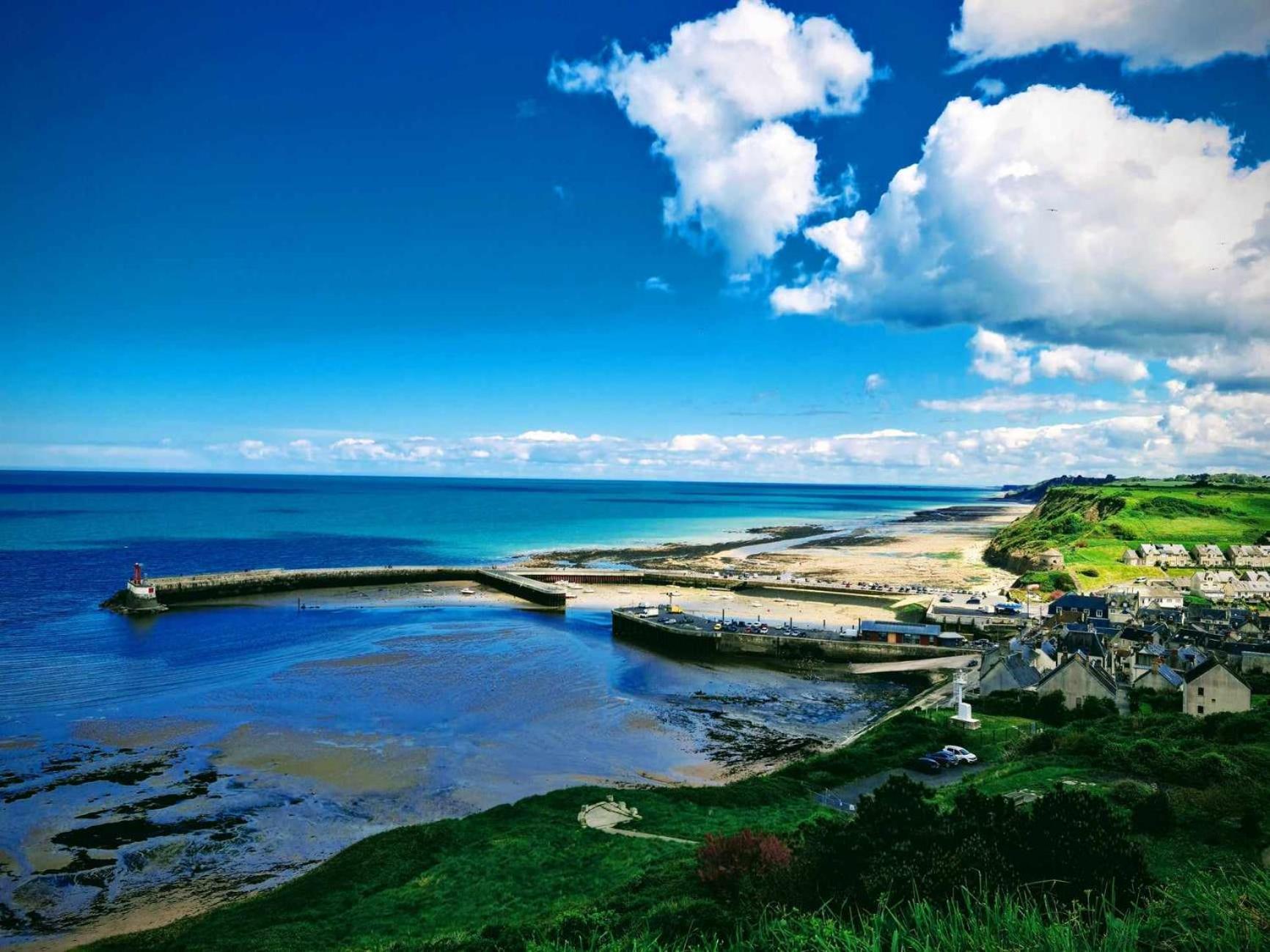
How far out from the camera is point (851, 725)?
4475 cm

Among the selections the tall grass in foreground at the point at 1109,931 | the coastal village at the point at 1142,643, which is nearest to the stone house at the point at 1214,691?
the coastal village at the point at 1142,643

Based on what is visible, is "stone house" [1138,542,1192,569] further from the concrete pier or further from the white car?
the white car

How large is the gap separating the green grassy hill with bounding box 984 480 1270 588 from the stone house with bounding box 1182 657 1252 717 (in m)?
57.2

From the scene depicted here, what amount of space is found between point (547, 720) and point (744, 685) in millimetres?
16789

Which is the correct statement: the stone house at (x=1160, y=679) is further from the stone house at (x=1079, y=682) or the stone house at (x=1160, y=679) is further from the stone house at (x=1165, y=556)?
the stone house at (x=1165, y=556)

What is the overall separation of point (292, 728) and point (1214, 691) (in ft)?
161

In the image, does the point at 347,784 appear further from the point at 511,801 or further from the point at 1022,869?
the point at 1022,869

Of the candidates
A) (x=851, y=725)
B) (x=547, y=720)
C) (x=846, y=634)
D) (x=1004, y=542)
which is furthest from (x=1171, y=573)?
(x=547, y=720)

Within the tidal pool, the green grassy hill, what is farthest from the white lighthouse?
the green grassy hill

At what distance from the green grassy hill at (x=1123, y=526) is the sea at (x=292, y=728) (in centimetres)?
6756

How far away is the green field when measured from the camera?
12219 millimetres

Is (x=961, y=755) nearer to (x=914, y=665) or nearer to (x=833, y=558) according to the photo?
(x=914, y=665)

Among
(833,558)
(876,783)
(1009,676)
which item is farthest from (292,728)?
(833,558)

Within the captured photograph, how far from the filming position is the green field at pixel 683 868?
1222 centimetres
